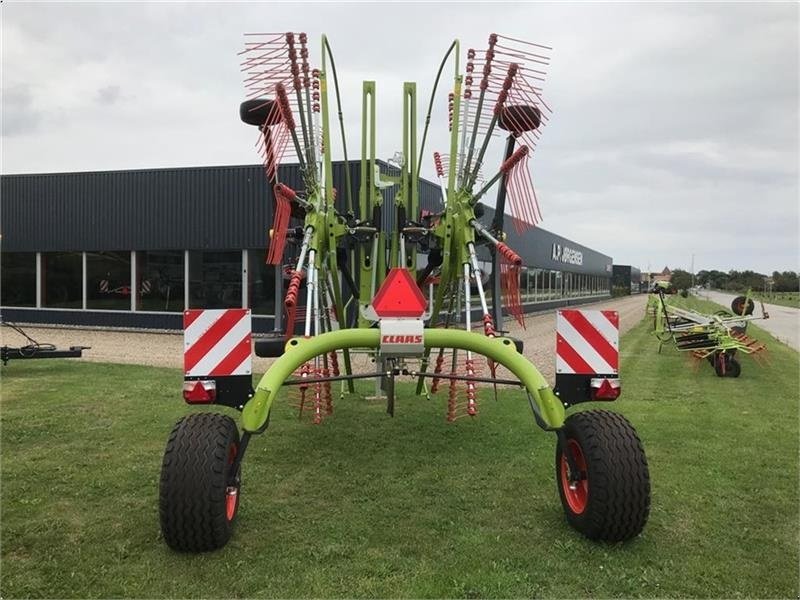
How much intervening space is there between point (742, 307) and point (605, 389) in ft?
38.0

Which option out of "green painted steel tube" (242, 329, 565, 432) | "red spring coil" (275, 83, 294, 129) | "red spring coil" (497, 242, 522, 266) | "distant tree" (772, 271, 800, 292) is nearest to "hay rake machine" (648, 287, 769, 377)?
"red spring coil" (497, 242, 522, 266)

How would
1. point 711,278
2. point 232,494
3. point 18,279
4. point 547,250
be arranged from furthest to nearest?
point 711,278 → point 547,250 → point 18,279 → point 232,494

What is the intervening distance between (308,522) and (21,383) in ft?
21.8

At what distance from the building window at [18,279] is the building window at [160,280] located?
384 centimetres

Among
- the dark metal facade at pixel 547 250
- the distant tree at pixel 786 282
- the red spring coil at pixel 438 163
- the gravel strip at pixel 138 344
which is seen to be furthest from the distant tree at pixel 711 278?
the red spring coil at pixel 438 163

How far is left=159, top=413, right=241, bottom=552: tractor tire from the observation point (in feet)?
10.9

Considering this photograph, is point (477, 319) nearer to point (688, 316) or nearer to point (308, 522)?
point (688, 316)

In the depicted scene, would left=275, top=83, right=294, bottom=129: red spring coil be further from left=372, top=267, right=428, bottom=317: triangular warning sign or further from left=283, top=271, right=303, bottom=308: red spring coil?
left=372, top=267, right=428, bottom=317: triangular warning sign

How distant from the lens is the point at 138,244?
1770 centimetres

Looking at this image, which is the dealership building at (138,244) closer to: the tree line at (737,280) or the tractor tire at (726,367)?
the tractor tire at (726,367)

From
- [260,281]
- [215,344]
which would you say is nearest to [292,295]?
[215,344]

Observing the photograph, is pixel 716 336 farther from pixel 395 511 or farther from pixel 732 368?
pixel 395 511

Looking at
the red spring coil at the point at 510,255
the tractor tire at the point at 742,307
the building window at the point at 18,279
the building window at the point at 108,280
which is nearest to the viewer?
the red spring coil at the point at 510,255

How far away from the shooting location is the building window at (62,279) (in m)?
18.5
